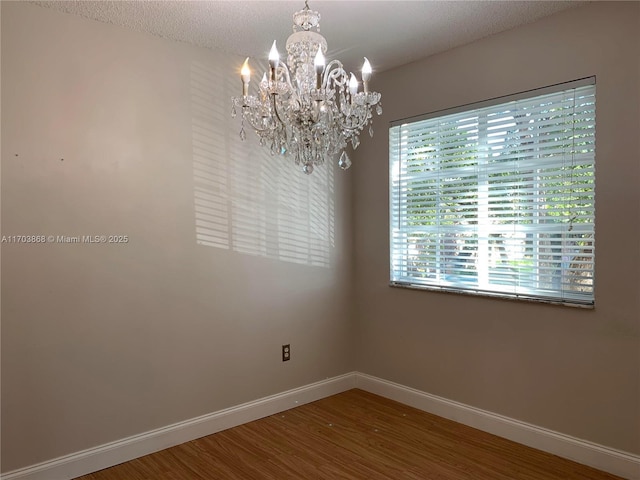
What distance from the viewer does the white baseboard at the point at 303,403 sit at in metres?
2.44

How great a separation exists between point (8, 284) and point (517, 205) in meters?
2.84

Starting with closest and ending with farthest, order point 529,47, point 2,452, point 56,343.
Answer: point 2,452, point 56,343, point 529,47

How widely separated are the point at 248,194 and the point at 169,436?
1623 millimetres

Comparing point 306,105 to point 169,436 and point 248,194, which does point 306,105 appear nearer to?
point 248,194

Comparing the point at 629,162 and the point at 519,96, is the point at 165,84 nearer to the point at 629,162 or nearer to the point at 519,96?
the point at 519,96

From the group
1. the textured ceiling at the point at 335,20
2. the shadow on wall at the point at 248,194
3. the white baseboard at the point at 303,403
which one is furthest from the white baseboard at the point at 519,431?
the textured ceiling at the point at 335,20

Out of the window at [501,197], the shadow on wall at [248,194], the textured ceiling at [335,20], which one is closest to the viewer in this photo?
the textured ceiling at [335,20]

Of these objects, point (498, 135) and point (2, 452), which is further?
point (498, 135)

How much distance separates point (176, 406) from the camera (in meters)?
2.88

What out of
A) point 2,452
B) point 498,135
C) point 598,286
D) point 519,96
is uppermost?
point 519,96

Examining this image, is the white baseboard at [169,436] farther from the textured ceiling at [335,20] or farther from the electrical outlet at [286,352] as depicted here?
the textured ceiling at [335,20]

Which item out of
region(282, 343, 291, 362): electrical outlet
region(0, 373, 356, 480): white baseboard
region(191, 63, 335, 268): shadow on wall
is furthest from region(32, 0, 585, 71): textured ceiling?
region(0, 373, 356, 480): white baseboard

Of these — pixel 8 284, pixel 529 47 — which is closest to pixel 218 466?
pixel 8 284

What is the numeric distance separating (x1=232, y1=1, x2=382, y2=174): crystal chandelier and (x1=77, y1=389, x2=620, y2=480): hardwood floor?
170 centimetres
